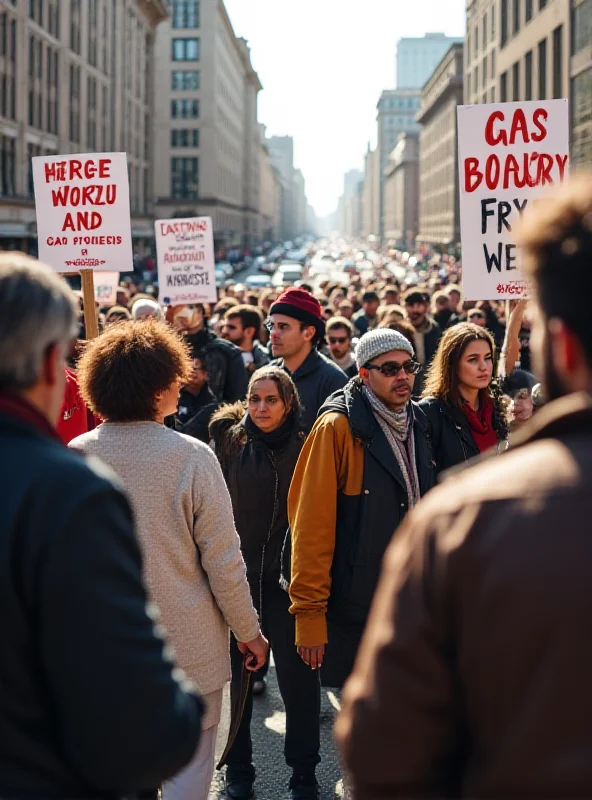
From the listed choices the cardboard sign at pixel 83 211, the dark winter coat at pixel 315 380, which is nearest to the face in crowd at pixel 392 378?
the dark winter coat at pixel 315 380

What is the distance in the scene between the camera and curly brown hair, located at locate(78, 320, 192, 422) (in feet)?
12.1

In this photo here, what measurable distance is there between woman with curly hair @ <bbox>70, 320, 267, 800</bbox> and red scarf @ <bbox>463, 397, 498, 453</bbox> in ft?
6.23

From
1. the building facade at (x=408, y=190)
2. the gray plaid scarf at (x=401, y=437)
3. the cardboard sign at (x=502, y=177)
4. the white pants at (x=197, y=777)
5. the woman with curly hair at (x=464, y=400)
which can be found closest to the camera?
the white pants at (x=197, y=777)

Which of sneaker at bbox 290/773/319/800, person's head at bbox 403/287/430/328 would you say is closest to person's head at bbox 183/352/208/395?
sneaker at bbox 290/773/319/800

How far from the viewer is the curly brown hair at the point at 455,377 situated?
213 inches

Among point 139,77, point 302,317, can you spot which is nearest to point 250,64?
point 139,77

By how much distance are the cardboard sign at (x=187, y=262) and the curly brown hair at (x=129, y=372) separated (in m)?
8.33

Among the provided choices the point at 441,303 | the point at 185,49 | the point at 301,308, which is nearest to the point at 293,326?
the point at 301,308

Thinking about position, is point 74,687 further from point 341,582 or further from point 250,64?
point 250,64

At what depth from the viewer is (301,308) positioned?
6.66m

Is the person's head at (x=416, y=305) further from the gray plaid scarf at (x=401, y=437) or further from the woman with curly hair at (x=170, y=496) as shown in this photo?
the woman with curly hair at (x=170, y=496)

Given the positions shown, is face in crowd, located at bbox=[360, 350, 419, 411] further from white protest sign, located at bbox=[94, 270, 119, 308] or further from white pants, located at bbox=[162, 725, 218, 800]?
white protest sign, located at bbox=[94, 270, 119, 308]

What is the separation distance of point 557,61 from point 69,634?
35.6 meters

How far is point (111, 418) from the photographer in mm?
3730
